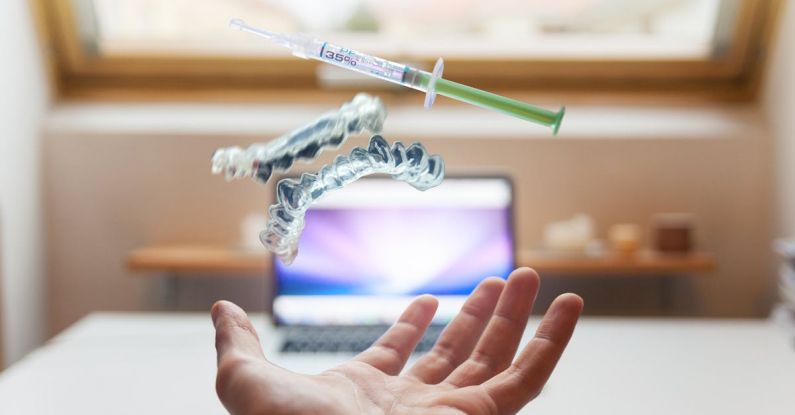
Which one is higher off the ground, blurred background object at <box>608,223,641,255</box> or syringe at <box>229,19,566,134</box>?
syringe at <box>229,19,566,134</box>

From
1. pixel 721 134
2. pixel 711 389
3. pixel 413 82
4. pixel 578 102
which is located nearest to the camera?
pixel 413 82

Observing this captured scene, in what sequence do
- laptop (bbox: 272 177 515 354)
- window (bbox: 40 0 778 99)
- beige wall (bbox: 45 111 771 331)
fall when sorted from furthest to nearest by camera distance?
window (bbox: 40 0 778 99) → beige wall (bbox: 45 111 771 331) → laptop (bbox: 272 177 515 354)

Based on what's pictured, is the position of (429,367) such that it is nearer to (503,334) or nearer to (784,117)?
(503,334)

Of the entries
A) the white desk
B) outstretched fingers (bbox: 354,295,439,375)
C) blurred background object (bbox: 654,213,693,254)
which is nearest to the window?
blurred background object (bbox: 654,213,693,254)

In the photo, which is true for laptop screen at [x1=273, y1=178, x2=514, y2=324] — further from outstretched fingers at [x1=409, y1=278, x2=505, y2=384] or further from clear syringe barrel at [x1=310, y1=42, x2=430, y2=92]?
clear syringe barrel at [x1=310, y1=42, x2=430, y2=92]

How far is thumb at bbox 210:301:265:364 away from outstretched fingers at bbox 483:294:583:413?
0.21 m

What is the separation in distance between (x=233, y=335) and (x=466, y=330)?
0.25 metres

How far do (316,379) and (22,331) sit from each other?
1.29 m

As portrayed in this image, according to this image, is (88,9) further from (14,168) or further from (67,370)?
(67,370)

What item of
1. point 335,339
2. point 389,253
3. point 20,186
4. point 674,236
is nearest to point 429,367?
point 335,339

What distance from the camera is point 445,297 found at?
139 centimetres

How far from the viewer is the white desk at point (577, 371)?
3.24 ft

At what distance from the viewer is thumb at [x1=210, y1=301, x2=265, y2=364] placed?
65cm

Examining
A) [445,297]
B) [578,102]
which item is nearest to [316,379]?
[445,297]
